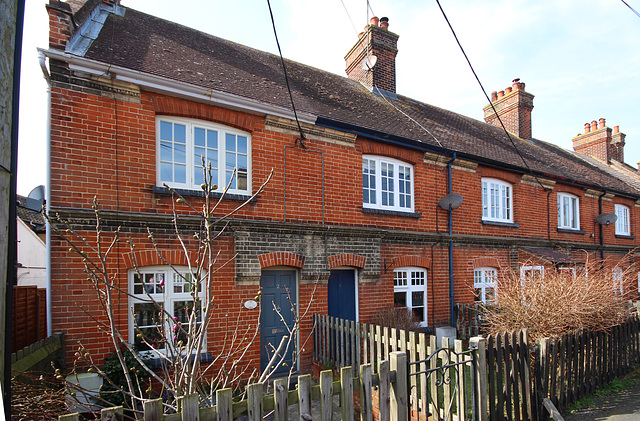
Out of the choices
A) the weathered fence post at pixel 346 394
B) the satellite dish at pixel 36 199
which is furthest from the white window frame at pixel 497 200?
the satellite dish at pixel 36 199

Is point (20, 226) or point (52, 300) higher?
point (20, 226)

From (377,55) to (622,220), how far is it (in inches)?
571

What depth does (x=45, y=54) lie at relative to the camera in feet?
19.9

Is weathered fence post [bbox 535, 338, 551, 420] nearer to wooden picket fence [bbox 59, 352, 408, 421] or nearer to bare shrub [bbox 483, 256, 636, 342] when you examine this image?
bare shrub [bbox 483, 256, 636, 342]

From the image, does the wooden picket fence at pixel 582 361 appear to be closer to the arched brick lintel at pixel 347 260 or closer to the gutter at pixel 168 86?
the arched brick lintel at pixel 347 260

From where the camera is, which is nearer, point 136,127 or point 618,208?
point 136,127

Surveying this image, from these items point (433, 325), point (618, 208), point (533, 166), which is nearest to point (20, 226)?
point (433, 325)

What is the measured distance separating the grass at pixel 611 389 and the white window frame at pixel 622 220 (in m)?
13.2

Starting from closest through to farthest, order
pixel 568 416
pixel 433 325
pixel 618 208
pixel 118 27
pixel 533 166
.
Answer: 1. pixel 568 416
2. pixel 118 27
3. pixel 433 325
4. pixel 533 166
5. pixel 618 208

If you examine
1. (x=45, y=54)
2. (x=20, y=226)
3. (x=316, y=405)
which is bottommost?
(x=316, y=405)

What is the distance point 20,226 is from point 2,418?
17884mm

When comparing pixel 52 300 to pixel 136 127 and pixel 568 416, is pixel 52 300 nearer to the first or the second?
pixel 136 127

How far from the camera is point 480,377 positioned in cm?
470

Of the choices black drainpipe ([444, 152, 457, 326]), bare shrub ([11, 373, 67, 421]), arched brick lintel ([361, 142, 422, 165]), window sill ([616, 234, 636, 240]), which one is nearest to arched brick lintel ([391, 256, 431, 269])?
black drainpipe ([444, 152, 457, 326])
